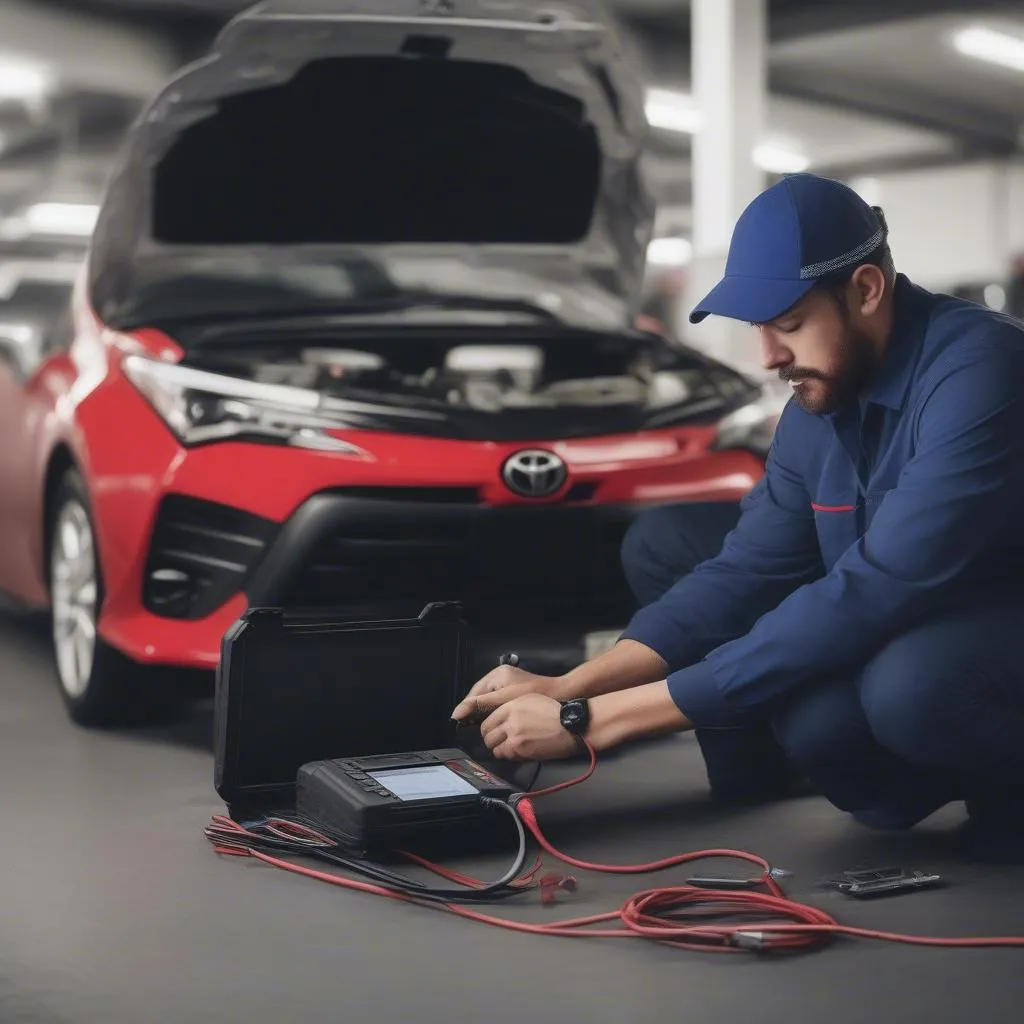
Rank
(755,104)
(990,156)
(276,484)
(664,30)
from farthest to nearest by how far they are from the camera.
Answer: (990,156) → (664,30) → (755,104) → (276,484)

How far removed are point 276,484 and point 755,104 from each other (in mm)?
6467

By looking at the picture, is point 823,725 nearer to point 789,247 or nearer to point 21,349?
point 789,247

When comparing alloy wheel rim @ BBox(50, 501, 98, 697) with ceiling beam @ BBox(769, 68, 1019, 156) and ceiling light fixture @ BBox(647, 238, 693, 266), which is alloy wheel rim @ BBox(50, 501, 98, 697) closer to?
ceiling beam @ BBox(769, 68, 1019, 156)

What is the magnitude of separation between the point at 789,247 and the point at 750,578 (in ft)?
2.04

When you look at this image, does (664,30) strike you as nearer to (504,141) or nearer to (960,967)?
(504,141)

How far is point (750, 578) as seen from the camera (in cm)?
265

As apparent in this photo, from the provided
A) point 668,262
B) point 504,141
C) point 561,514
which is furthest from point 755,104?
point 668,262

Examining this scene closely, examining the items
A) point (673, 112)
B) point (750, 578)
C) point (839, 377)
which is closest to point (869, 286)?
point (839, 377)

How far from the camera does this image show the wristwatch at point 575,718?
2.31 metres


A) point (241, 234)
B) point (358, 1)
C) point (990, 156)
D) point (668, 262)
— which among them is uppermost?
point (358, 1)

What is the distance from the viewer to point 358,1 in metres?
3.45

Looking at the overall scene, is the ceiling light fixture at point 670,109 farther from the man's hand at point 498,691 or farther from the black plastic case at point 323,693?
the man's hand at point 498,691

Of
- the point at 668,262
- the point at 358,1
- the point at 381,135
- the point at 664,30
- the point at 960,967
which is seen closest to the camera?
the point at 960,967

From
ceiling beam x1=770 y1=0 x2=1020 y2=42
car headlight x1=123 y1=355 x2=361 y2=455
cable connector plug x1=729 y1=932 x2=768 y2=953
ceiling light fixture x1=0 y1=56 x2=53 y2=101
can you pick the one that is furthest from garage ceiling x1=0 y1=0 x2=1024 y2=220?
cable connector plug x1=729 y1=932 x2=768 y2=953
